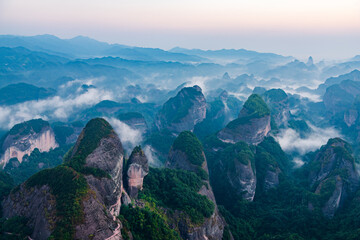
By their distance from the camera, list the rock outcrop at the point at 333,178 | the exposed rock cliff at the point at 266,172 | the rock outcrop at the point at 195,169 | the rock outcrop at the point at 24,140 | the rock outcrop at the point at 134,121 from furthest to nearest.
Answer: the rock outcrop at the point at 134,121, the rock outcrop at the point at 24,140, the exposed rock cliff at the point at 266,172, the rock outcrop at the point at 333,178, the rock outcrop at the point at 195,169

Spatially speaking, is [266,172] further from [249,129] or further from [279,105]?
[279,105]

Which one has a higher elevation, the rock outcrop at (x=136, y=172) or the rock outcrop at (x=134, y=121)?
the rock outcrop at (x=136, y=172)

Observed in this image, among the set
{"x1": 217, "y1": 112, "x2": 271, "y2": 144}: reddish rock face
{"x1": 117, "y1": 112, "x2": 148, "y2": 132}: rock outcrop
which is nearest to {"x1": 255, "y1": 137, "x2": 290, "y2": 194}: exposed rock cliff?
{"x1": 217, "y1": 112, "x2": 271, "y2": 144}: reddish rock face

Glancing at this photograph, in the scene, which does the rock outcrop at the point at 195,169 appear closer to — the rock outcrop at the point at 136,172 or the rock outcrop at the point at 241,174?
the rock outcrop at the point at 241,174

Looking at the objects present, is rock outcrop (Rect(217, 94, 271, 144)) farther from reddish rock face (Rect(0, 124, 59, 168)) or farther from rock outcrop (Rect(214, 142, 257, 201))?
reddish rock face (Rect(0, 124, 59, 168))

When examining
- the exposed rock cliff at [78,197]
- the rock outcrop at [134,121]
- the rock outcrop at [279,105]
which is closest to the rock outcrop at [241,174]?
the exposed rock cliff at [78,197]

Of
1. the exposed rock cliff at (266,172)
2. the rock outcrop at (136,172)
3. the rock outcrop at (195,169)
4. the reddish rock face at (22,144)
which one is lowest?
the reddish rock face at (22,144)

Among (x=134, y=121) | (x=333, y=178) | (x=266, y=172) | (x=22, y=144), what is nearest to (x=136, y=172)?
(x=266, y=172)
